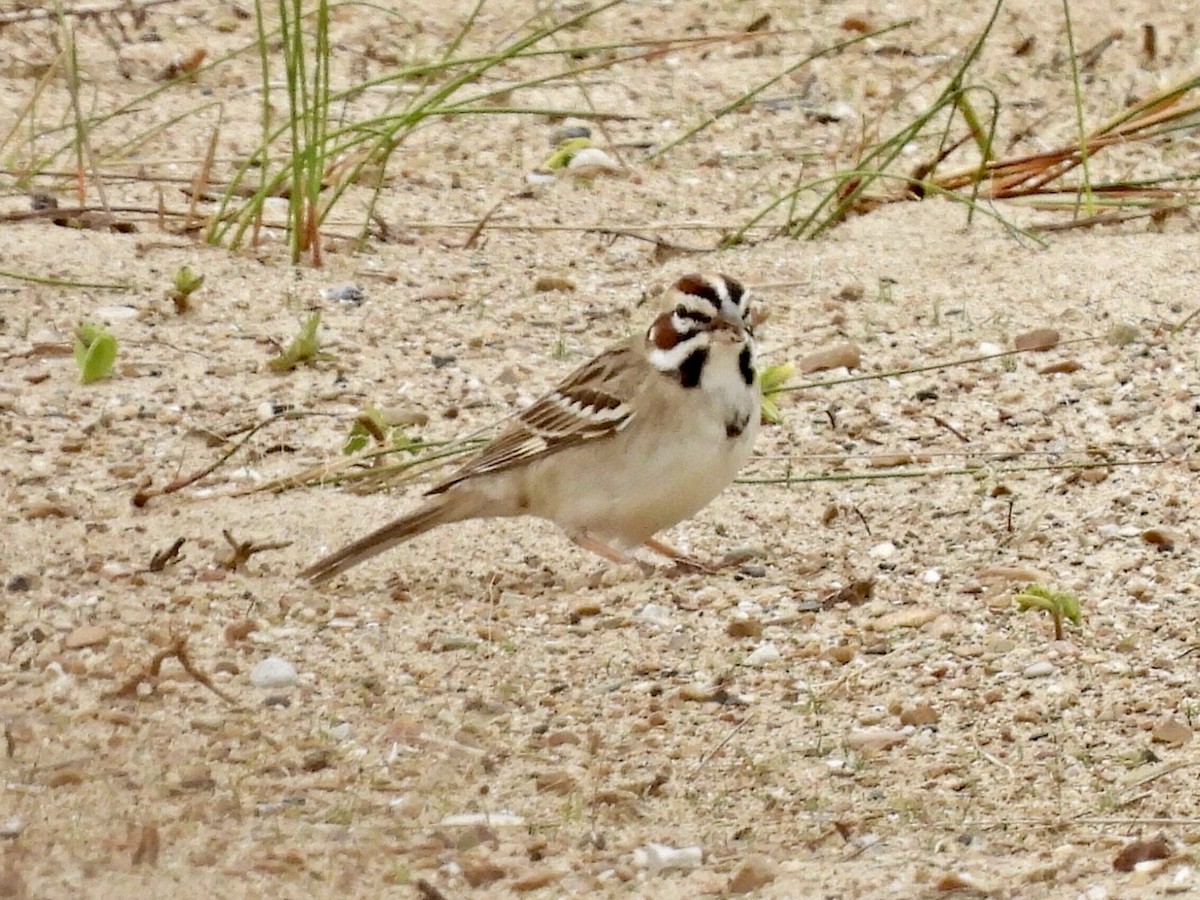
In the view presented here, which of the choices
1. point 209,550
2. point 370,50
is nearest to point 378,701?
point 209,550

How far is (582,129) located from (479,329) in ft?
7.25

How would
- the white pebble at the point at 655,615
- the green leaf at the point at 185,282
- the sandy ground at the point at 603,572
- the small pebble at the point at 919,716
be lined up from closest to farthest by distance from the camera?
the sandy ground at the point at 603,572 < the small pebble at the point at 919,716 < the white pebble at the point at 655,615 < the green leaf at the point at 185,282

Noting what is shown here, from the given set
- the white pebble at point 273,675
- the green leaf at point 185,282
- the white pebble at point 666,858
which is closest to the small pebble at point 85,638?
the white pebble at point 273,675

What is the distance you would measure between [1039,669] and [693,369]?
1.17m

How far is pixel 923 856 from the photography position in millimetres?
3865

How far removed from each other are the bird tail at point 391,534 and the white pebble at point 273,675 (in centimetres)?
59

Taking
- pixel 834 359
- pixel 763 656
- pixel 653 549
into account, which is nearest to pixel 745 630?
pixel 763 656

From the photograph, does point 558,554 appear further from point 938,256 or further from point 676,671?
point 938,256

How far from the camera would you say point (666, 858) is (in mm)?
3881

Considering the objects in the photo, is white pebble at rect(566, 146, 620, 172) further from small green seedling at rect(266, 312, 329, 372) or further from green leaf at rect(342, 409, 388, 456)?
green leaf at rect(342, 409, 388, 456)

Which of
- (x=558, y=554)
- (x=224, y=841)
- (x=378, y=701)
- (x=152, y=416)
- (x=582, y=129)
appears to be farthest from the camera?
(x=582, y=129)

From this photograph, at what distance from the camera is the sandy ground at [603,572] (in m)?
3.95

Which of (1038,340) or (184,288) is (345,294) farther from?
(1038,340)

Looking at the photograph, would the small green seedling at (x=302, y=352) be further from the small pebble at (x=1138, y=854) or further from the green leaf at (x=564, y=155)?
the small pebble at (x=1138, y=854)
